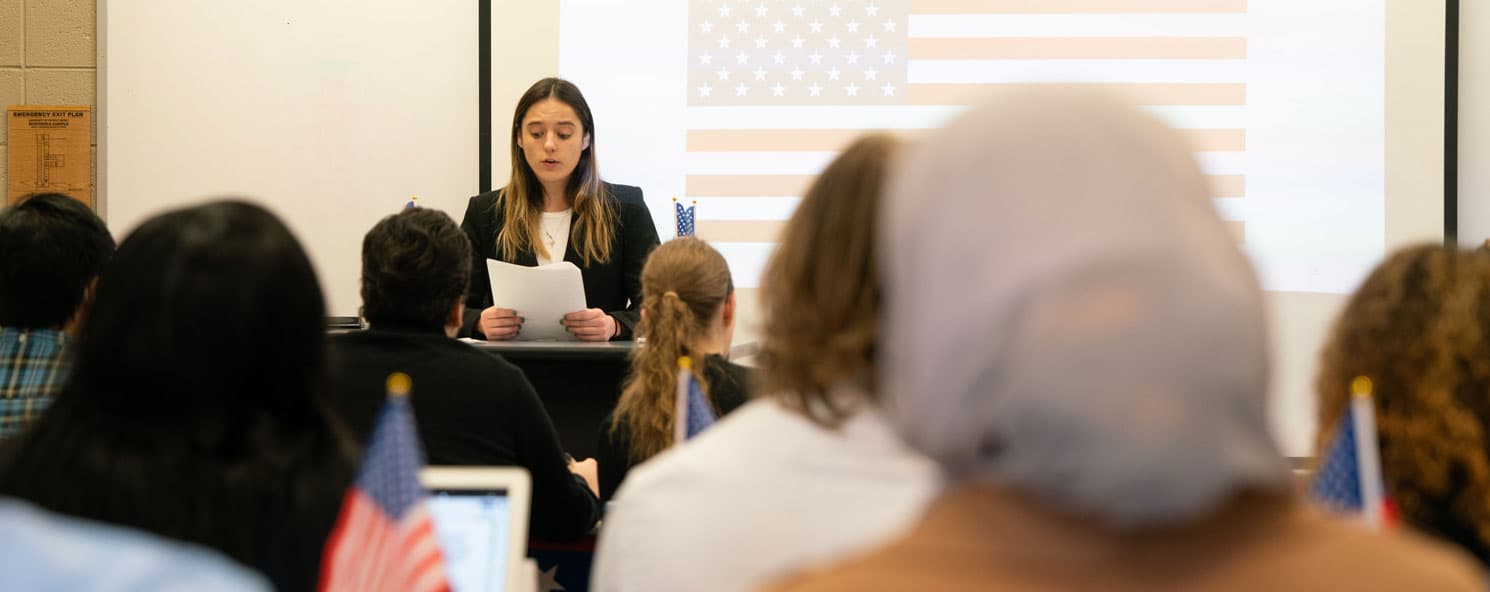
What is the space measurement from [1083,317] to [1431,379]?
134cm

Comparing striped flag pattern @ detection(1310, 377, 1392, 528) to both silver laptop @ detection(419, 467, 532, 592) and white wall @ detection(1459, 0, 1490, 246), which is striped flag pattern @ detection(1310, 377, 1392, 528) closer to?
silver laptop @ detection(419, 467, 532, 592)

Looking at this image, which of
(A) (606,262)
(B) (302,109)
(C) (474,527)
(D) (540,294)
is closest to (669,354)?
(C) (474,527)

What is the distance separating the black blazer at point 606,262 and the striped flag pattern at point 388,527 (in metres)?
2.78

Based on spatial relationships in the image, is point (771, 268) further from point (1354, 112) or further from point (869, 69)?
point (1354, 112)

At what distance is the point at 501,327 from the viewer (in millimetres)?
3613

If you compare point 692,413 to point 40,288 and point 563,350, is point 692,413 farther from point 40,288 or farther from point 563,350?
point 563,350

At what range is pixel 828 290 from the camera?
127cm

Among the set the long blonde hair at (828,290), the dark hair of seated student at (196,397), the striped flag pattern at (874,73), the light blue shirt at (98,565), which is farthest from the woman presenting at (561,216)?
the light blue shirt at (98,565)

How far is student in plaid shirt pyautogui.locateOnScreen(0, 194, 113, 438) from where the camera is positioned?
2256 mm

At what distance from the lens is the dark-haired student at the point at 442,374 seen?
227cm

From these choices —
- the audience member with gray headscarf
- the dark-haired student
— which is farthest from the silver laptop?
the audience member with gray headscarf

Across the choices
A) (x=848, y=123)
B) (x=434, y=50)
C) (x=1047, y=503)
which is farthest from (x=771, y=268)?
(x=434, y=50)

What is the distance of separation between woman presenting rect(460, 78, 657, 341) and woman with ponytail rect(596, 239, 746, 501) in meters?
1.33

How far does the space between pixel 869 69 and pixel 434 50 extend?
168 centimetres
